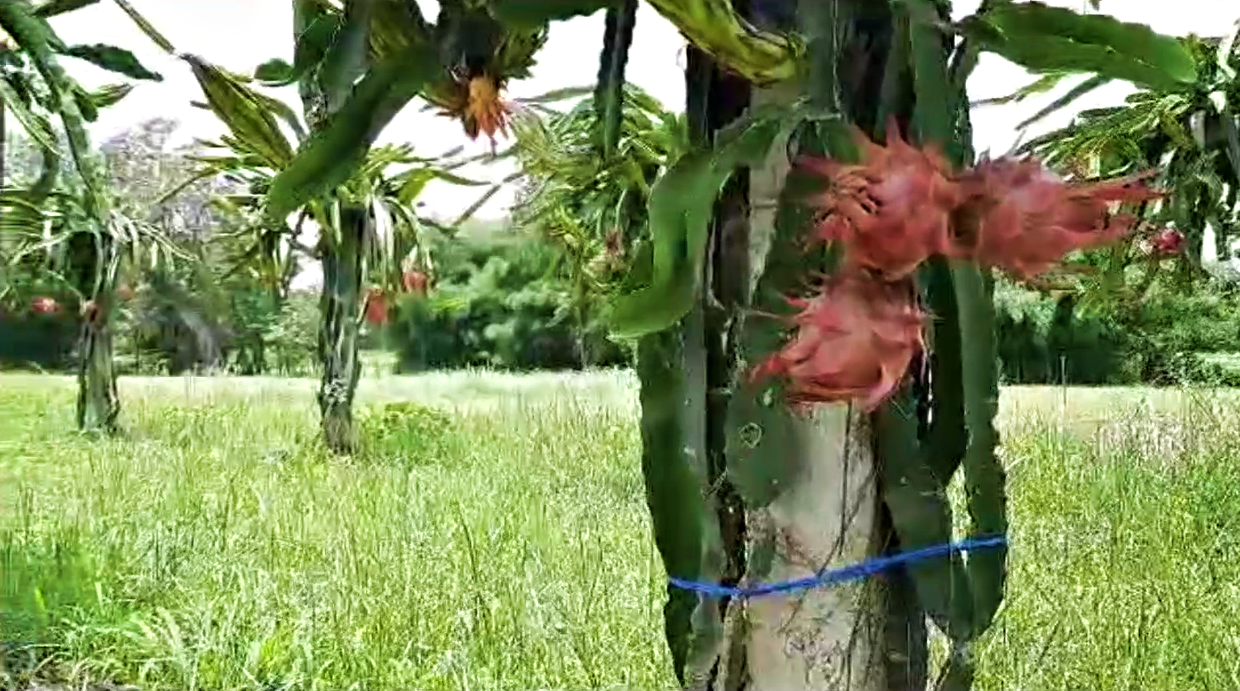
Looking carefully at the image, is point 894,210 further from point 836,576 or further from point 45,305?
point 45,305

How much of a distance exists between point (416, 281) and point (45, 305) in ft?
1.42

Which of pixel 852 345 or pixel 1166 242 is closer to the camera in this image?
pixel 852 345

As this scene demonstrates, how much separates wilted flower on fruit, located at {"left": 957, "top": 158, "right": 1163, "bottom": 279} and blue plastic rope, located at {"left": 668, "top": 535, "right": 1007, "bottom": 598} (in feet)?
0.34

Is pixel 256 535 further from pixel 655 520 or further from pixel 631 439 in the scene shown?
pixel 655 520

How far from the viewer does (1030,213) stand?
1.17 feet

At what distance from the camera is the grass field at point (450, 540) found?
1.31 m

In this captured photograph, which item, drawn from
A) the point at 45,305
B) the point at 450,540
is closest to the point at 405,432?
the point at 450,540

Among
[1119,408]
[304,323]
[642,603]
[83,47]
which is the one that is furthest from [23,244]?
[1119,408]

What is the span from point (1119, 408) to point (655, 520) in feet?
3.75

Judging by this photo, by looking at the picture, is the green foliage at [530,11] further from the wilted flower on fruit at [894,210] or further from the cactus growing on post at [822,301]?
the wilted flower on fruit at [894,210]

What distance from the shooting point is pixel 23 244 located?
167 cm

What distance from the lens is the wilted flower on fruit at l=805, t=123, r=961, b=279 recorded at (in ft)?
1.15

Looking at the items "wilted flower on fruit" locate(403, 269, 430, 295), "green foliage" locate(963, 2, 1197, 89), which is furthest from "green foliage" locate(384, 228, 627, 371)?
"green foliage" locate(963, 2, 1197, 89)

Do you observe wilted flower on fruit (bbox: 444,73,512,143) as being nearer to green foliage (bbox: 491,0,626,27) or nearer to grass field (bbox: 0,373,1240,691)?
green foliage (bbox: 491,0,626,27)
